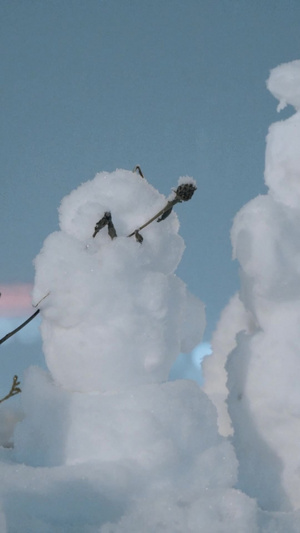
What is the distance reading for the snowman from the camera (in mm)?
1610

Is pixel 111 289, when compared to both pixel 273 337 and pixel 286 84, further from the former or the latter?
pixel 286 84

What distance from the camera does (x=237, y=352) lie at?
2.07 m

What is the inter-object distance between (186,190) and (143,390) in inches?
22.3

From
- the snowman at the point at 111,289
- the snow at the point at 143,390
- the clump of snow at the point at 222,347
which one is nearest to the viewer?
the snow at the point at 143,390

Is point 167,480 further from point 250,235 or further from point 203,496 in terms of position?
point 250,235

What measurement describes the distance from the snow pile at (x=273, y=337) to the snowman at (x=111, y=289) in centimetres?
36

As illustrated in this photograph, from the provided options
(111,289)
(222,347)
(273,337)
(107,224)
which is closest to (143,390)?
(111,289)

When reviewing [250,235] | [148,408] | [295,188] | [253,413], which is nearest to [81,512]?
[148,408]

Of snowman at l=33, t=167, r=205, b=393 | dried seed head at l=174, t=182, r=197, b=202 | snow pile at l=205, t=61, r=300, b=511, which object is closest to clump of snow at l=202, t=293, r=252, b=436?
snow pile at l=205, t=61, r=300, b=511

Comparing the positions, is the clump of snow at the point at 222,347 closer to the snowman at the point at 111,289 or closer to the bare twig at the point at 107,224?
the snowman at the point at 111,289

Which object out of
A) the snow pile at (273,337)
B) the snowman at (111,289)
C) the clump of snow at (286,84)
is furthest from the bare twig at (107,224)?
the clump of snow at (286,84)

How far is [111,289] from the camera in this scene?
1610 mm

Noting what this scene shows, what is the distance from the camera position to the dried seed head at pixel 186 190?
1.64 metres

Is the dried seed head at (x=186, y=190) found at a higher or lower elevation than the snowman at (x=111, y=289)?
higher
